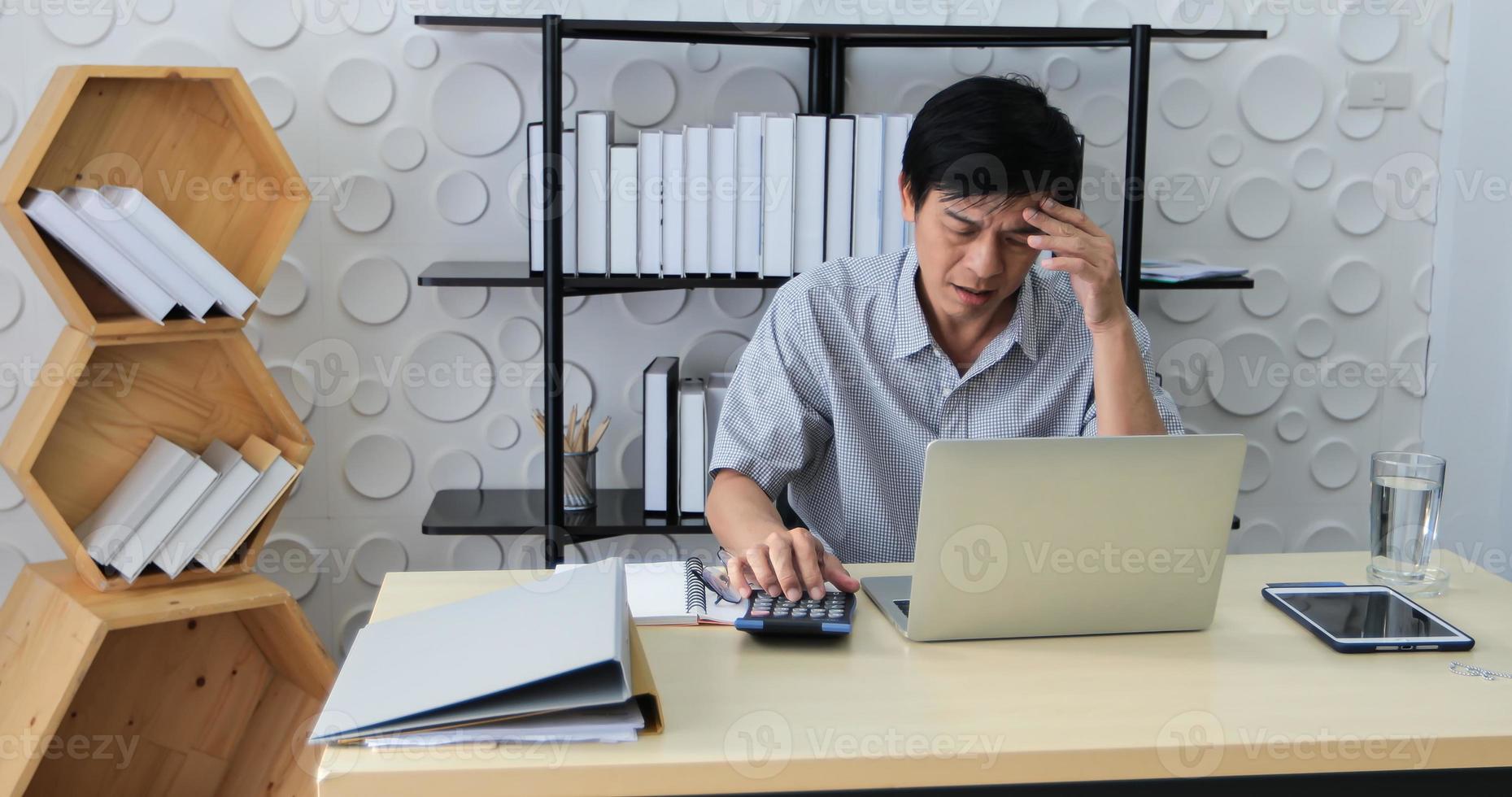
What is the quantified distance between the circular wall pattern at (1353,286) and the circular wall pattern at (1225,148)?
0.33 metres

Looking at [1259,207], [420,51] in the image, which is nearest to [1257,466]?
[1259,207]

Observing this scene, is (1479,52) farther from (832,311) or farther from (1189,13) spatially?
(832,311)

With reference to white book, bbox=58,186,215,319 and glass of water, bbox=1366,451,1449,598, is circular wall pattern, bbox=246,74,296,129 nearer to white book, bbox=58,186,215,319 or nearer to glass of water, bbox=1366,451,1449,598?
white book, bbox=58,186,215,319

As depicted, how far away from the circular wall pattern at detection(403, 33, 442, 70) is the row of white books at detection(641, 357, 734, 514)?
2.24 feet

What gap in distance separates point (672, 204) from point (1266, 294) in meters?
1.25

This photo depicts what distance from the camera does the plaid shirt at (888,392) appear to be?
1.70 metres

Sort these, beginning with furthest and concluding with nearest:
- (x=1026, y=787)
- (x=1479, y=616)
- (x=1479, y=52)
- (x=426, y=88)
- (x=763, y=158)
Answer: (x=1479, y=52), (x=426, y=88), (x=763, y=158), (x=1479, y=616), (x=1026, y=787)

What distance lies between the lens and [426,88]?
2.24 metres

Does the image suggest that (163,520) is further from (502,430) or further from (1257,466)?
(1257,466)

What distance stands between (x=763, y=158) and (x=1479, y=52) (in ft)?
4.75

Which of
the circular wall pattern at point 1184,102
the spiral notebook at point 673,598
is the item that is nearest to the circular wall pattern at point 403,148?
the spiral notebook at point 673,598

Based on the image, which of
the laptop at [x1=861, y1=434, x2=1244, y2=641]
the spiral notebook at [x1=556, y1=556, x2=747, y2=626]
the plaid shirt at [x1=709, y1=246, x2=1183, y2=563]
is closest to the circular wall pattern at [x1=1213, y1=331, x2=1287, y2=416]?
the plaid shirt at [x1=709, y1=246, x2=1183, y2=563]

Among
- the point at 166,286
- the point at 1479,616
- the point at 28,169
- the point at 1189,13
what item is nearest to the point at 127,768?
the point at 166,286

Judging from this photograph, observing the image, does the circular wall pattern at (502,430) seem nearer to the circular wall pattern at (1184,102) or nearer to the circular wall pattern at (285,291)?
the circular wall pattern at (285,291)
